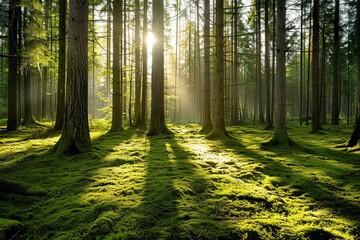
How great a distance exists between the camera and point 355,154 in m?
7.38

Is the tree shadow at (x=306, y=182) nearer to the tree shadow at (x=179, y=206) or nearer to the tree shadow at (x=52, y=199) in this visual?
the tree shadow at (x=179, y=206)

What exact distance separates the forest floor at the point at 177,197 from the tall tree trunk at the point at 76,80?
581 mm

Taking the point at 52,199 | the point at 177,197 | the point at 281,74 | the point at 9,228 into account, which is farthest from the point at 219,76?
the point at 9,228

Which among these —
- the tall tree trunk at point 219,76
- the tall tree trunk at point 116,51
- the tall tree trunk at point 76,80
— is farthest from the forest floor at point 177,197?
the tall tree trunk at point 116,51

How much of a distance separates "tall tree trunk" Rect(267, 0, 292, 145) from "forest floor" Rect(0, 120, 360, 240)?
2.13 metres

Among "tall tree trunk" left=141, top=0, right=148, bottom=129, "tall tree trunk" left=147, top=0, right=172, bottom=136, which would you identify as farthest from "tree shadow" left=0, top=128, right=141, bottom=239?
"tall tree trunk" left=141, top=0, right=148, bottom=129

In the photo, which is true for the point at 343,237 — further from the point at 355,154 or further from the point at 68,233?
the point at 355,154

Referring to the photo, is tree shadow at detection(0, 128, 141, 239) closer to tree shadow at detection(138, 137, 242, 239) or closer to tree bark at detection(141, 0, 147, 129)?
tree shadow at detection(138, 137, 242, 239)

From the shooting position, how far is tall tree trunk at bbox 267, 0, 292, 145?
27.6 feet

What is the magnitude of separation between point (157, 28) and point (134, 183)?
26.6 ft

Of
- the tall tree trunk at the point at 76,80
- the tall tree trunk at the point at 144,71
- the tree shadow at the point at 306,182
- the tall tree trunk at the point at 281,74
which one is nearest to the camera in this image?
the tree shadow at the point at 306,182

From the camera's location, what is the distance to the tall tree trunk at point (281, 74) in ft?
27.6

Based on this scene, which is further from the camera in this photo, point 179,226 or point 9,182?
point 9,182

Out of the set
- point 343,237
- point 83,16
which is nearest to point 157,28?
point 83,16
